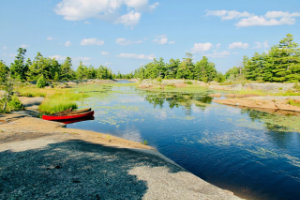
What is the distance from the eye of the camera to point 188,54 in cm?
10288

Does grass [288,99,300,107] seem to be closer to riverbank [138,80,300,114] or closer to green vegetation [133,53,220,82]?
riverbank [138,80,300,114]

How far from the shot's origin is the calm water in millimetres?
10055

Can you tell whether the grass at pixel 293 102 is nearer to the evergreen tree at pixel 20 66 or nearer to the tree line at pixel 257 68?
the tree line at pixel 257 68

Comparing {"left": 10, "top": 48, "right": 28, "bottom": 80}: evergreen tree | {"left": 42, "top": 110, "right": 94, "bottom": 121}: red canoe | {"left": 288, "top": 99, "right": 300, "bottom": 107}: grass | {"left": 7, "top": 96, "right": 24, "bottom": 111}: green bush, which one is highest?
{"left": 10, "top": 48, "right": 28, "bottom": 80}: evergreen tree

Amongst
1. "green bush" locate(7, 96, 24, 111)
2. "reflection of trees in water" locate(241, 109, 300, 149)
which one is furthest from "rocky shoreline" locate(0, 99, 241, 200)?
"green bush" locate(7, 96, 24, 111)

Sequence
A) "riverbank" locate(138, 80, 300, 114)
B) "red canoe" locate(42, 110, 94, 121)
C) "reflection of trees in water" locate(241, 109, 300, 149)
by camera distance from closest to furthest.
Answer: "reflection of trees in water" locate(241, 109, 300, 149)
"red canoe" locate(42, 110, 94, 121)
"riverbank" locate(138, 80, 300, 114)

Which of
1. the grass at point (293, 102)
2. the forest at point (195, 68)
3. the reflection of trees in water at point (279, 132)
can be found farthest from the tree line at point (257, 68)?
the reflection of trees in water at point (279, 132)

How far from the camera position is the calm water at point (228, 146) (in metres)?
10.1

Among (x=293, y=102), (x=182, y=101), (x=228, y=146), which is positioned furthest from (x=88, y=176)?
(x=293, y=102)

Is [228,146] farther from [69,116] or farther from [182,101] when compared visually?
[182,101]

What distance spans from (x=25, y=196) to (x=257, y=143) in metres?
17.6

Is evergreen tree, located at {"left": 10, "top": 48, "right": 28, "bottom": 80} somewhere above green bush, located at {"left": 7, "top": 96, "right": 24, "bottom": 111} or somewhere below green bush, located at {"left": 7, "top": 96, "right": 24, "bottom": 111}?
above

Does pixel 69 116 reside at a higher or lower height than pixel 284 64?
lower

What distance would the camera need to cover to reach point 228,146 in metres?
15.2
